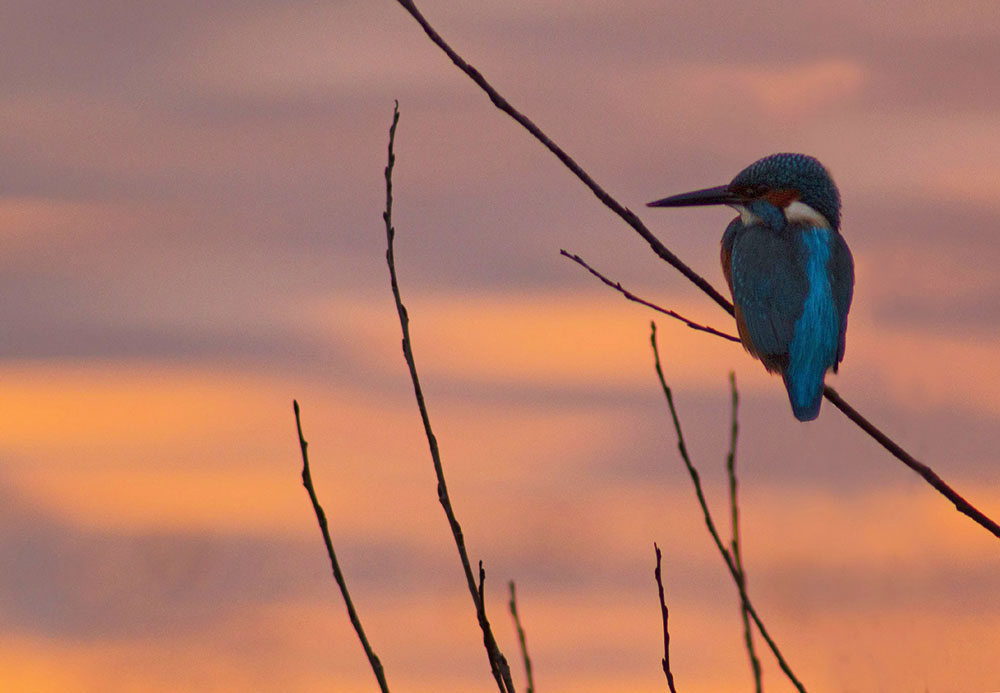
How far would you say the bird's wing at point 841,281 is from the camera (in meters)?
6.07

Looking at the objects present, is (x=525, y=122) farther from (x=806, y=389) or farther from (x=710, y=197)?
(x=710, y=197)

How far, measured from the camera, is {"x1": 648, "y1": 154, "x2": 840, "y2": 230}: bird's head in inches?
267

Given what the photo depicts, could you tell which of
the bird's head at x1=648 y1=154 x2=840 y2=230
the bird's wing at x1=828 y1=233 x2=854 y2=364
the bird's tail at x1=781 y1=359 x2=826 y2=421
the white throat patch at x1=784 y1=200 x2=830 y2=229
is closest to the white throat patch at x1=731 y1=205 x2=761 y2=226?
the bird's head at x1=648 y1=154 x2=840 y2=230

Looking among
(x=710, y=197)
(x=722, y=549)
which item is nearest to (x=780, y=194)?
(x=710, y=197)

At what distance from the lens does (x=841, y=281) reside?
20.5 feet

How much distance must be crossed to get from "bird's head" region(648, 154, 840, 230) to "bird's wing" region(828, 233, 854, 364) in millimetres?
313

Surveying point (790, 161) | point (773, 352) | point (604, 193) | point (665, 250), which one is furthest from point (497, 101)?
point (790, 161)

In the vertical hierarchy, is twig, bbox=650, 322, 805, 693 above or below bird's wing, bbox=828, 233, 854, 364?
below

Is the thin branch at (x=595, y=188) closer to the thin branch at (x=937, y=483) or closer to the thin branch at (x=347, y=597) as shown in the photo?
the thin branch at (x=937, y=483)

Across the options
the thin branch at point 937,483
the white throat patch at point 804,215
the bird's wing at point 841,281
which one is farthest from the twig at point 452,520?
the white throat patch at point 804,215

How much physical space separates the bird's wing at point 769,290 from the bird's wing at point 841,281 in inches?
8.1

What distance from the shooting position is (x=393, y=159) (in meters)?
2.76

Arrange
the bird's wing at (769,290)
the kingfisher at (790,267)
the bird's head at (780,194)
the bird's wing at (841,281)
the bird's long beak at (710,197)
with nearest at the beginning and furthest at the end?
1. the kingfisher at (790,267)
2. the bird's wing at (769,290)
3. the bird's wing at (841,281)
4. the bird's head at (780,194)
5. the bird's long beak at (710,197)

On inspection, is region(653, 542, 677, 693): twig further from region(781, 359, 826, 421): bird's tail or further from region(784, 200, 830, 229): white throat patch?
region(784, 200, 830, 229): white throat patch
